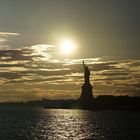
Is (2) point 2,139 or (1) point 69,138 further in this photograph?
(1) point 69,138

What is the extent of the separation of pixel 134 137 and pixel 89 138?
8605 millimetres

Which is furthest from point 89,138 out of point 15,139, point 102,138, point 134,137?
point 15,139

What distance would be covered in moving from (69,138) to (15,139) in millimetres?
10330

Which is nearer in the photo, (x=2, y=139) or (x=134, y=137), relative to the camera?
(x=2, y=139)

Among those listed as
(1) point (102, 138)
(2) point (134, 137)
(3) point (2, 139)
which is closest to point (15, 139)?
(3) point (2, 139)

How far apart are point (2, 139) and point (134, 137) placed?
80.5 ft

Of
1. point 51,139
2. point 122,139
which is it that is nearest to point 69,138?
point 51,139

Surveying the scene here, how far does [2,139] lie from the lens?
7506 centimetres

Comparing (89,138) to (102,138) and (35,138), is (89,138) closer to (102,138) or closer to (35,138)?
(102,138)

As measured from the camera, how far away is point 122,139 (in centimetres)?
7812

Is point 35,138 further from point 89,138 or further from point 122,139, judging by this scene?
point 122,139

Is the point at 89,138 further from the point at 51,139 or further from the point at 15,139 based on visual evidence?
the point at 15,139

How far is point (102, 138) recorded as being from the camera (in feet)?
260

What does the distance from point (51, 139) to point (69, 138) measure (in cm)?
363
